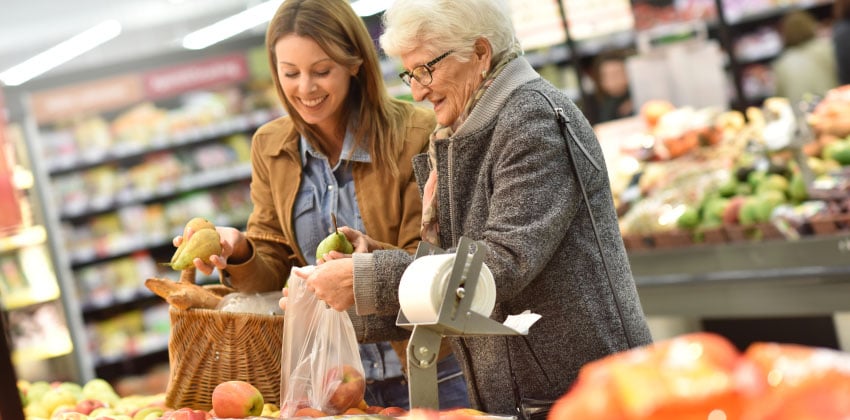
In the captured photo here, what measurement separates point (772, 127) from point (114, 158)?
4763 mm

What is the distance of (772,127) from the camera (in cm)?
466

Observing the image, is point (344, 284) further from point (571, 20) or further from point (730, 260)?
point (571, 20)

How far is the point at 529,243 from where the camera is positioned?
1746mm

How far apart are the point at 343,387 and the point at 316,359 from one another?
90mm

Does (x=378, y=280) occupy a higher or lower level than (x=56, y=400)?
higher

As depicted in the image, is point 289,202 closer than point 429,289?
No

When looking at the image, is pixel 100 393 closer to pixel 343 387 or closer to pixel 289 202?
pixel 289 202

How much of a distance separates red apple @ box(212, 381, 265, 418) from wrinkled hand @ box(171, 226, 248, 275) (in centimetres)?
39

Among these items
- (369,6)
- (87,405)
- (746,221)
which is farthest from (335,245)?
(369,6)

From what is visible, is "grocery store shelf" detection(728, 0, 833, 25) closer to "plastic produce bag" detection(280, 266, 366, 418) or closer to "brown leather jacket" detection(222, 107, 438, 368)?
"brown leather jacket" detection(222, 107, 438, 368)

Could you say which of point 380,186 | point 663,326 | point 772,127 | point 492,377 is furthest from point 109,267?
point 492,377

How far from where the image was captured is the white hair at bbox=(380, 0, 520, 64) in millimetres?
1886

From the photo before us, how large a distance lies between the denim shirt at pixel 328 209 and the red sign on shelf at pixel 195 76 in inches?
208

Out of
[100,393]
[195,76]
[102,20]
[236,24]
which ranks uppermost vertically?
[102,20]
